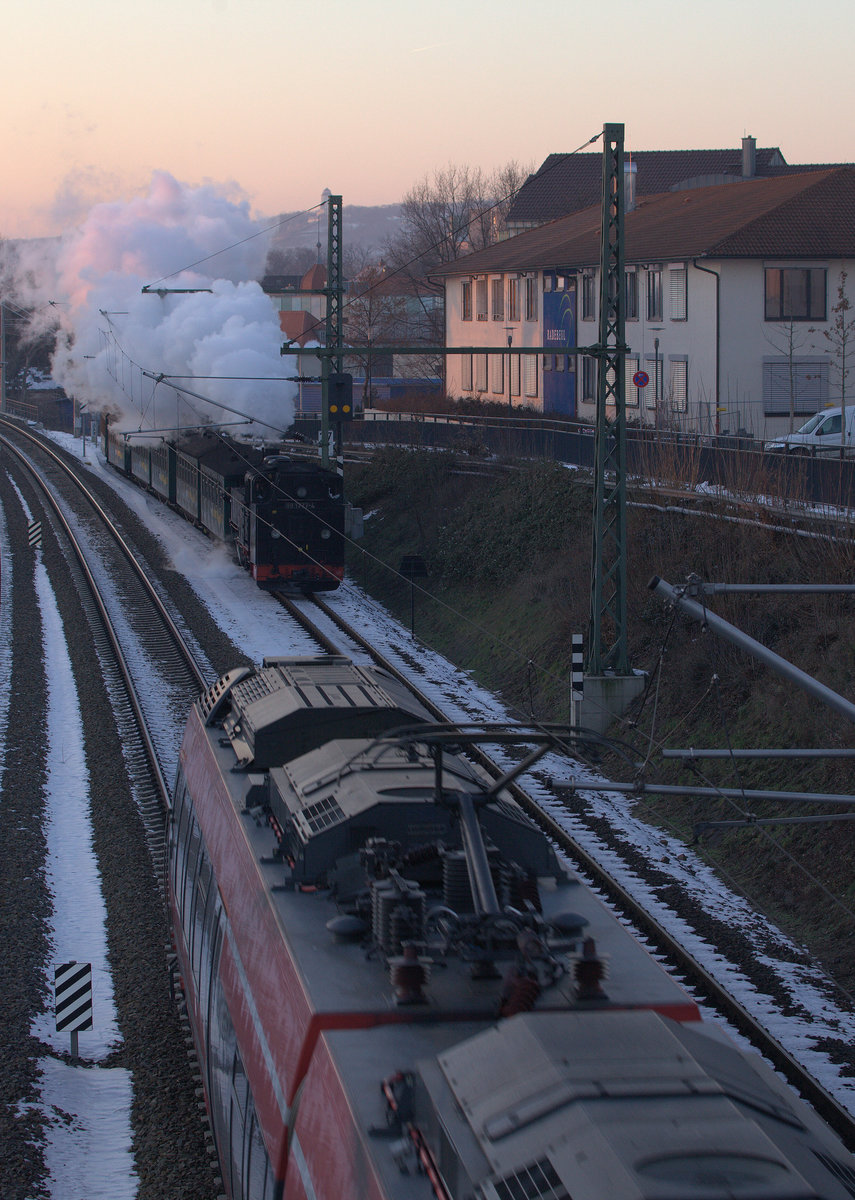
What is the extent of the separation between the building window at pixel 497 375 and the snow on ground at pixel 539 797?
24.2 metres

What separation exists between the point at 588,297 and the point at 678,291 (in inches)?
249

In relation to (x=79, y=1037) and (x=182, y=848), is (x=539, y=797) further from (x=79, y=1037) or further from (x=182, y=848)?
(x=79, y=1037)

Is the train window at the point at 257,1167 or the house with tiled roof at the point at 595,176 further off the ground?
the house with tiled roof at the point at 595,176

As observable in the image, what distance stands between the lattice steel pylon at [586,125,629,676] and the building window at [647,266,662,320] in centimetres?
2434

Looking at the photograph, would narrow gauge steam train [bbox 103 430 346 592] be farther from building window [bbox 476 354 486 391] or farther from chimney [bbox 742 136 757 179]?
chimney [bbox 742 136 757 179]

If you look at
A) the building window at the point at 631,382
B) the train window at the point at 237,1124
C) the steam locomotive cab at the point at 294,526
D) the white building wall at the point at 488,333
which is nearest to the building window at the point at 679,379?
the building window at the point at 631,382

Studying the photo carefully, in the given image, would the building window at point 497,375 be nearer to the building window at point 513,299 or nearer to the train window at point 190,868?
the building window at point 513,299


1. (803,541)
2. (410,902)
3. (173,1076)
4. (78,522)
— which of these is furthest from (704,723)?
(78,522)

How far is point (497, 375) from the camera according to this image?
2165 inches

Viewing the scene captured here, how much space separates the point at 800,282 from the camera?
39469 mm

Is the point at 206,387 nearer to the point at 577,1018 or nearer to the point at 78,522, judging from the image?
the point at 78,522

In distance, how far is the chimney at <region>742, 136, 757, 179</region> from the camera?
189 ft

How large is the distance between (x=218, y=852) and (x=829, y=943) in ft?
21.9

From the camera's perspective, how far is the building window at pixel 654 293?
4159 centimetres
